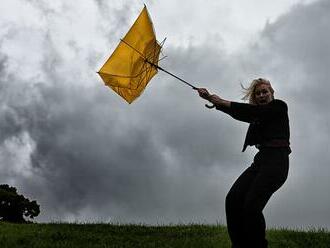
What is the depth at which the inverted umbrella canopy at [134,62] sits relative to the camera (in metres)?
9.88

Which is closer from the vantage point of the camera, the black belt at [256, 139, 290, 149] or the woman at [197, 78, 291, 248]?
the woman at [197, 78, 291, 248]

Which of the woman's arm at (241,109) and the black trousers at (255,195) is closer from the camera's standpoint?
the black trousers at (255,195)

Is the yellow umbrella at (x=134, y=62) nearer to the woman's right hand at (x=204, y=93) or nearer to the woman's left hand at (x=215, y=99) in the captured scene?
the woman's right hand at (x=204, y=93)

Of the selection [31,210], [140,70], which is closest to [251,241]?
[140,70]

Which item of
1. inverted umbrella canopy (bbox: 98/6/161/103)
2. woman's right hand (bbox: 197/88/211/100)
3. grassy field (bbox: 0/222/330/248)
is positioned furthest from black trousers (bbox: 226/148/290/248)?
grassy field (bbox: 0/222/330/248)

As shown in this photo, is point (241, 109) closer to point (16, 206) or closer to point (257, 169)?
point (257, 169)

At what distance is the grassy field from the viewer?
44.1 feet

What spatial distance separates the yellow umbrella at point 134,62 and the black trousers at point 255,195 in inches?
105

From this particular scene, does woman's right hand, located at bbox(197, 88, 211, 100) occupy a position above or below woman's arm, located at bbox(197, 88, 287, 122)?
above

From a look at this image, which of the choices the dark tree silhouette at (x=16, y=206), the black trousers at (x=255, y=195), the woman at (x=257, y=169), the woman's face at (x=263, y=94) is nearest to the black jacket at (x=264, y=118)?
the woman at (x=257, y=169)

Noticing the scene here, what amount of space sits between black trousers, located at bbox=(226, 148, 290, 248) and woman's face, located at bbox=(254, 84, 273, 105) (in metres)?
0.98

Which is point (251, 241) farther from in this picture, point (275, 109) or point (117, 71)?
point (117, 71)

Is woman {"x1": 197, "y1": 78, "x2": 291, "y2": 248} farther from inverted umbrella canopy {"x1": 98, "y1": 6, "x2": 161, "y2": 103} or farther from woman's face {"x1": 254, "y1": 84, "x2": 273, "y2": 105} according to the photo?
inverted umbrella canopy {"x1": 98, "y1": 6, "x2": 161, "y2": 103}

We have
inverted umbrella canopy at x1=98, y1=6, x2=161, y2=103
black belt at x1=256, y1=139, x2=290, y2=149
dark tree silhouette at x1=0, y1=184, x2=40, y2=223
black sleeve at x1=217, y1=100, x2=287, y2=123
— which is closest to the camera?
black sleeve at x1=217, y1=100, x2=287, y2=123
